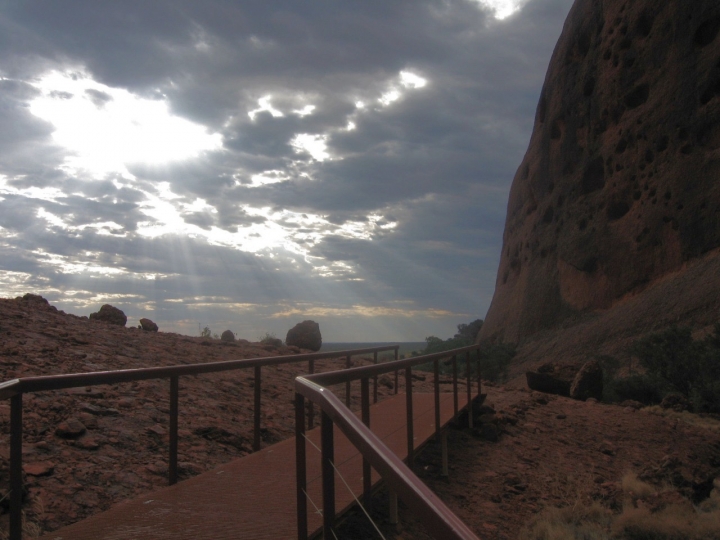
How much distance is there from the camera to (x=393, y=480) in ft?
5.79

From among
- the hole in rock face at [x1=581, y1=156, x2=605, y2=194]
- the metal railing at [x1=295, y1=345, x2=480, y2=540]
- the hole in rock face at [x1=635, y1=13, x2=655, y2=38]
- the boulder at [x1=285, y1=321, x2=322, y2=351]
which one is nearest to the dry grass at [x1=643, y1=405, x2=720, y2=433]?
the boulder at [x1=285, y1=321, x2=322, y2=351]

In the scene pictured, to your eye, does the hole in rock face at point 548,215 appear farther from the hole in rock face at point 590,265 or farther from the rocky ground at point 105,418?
the rocky ground at point 105,418

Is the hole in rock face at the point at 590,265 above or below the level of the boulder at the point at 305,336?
above

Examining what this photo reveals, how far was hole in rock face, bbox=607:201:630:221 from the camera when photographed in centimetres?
2889

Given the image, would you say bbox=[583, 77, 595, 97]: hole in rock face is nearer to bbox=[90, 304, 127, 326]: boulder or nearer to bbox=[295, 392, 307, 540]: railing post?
bbox=[90, 304, 127, 326]: boulder

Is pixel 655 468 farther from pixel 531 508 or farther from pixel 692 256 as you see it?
pixel 692 256

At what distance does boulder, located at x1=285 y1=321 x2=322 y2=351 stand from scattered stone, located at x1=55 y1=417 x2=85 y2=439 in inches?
611

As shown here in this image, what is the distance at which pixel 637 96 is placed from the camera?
2905 centimetres

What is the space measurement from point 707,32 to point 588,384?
19953 millimetres

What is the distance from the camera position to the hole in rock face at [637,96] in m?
28.6

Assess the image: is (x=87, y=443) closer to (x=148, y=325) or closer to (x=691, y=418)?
(x=148, y=325)

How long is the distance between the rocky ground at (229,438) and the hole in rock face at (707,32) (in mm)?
19605

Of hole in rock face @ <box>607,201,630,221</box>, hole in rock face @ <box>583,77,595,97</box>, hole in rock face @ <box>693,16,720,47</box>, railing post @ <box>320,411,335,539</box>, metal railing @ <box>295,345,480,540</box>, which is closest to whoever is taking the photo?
metal railing @ <box>295,345,480,540</box>

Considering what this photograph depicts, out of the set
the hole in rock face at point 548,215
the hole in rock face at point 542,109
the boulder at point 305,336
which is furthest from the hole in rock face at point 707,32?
the boulder at point 305,336
